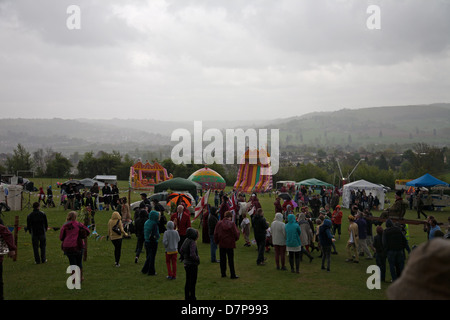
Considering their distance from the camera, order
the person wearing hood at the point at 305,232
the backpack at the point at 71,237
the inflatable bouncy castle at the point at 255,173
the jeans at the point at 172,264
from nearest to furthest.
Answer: the backpack at the point at 71,237 < the jeans at the point at 172,264 < the person wearing hood at the point at 305,232 < the inflatable bouncy castle at the point at 255,173

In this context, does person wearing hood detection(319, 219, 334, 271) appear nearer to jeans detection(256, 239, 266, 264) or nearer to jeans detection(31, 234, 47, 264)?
jeans detection(256, 239, 266, 264)

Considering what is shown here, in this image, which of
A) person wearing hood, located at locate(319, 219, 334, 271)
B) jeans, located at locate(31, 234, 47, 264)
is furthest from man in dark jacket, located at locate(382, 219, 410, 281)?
jeans, located at locate(31, 234, 47, 264)

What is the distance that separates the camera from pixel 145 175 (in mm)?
38875

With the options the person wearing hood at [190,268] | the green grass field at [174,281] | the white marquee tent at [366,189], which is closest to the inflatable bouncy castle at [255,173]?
the white marquee tent at [366,189]

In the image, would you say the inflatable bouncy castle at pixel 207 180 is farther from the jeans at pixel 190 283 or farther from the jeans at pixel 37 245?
the jeans at pixel 190 283

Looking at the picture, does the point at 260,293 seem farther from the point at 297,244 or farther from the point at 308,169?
the point at 308,169

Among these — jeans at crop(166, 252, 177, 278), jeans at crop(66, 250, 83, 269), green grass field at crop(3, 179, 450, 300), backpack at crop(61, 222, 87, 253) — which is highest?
backpack at crop(61, 222, 87, 253)

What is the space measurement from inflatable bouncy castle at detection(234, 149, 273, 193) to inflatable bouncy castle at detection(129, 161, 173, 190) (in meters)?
7.83

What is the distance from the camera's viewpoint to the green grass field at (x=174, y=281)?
7.61 meters

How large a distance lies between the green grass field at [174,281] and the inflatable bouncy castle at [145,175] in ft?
83.5

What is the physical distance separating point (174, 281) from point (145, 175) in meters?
31.0

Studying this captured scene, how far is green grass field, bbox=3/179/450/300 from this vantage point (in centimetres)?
761

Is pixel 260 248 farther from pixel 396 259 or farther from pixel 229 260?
pixel 396 259
